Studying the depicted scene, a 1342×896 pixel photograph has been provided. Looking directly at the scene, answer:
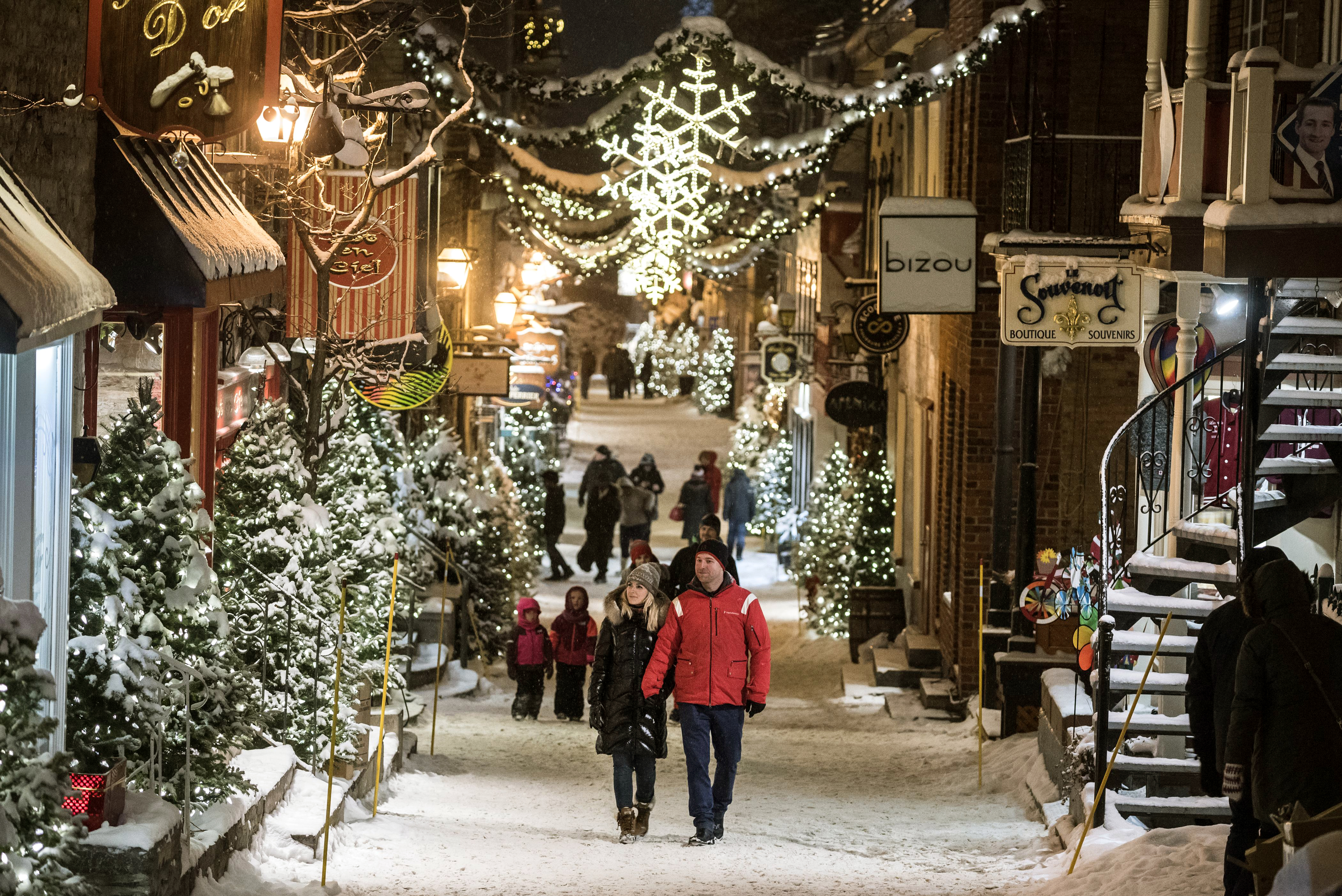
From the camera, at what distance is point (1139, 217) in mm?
9977

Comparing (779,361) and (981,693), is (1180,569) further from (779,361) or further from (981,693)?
(779,361)

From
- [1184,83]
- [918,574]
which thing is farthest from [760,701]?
[918,574]

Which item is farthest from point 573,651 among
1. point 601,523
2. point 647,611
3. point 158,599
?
point 601,523

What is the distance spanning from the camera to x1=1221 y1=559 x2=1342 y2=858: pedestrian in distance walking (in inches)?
260

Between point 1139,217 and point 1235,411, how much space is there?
170cm

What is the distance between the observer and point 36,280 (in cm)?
542

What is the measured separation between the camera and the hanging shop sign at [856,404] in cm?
2044

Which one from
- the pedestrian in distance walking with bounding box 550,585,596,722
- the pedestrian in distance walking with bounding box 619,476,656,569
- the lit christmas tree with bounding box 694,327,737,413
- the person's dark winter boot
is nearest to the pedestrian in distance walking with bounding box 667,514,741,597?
the pedestrian in distance walking with bounding box 550,585,596,722

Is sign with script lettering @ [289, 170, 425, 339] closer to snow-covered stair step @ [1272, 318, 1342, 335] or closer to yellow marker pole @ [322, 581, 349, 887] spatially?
yellow marker pole @ [322, 581, 349, 887]

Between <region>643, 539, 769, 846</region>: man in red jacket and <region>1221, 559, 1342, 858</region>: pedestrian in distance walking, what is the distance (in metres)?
3.38

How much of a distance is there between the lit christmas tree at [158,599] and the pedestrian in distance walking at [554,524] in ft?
57.9

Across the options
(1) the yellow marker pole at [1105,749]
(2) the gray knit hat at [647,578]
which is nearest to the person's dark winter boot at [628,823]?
(2) the gray knit hat at [647,578]

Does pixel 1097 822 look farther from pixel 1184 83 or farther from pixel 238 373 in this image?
pixel 238 373

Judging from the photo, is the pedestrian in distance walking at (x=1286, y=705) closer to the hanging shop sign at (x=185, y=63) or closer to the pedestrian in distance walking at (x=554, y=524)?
the hanging shop sign at (x=185, y=63)
